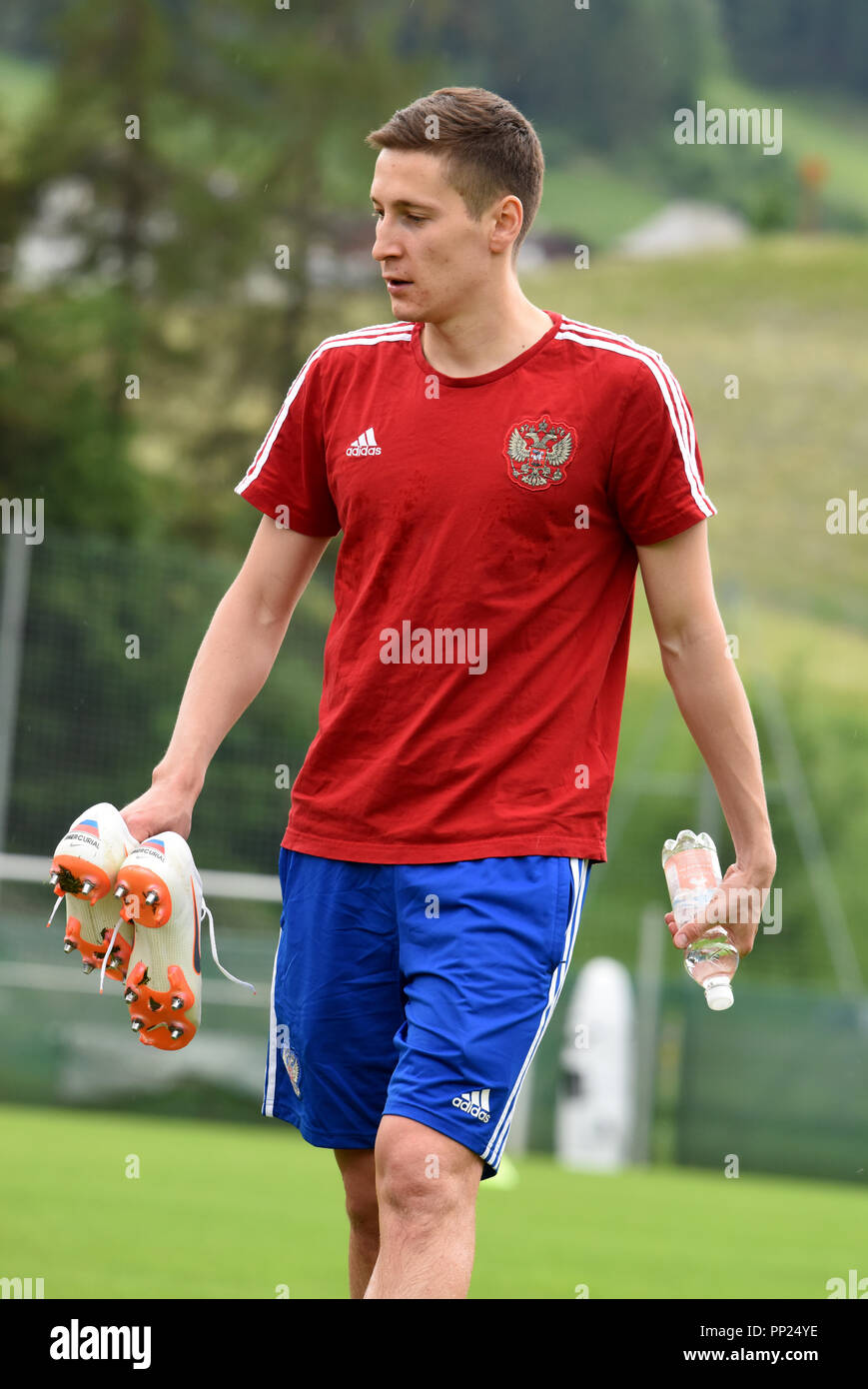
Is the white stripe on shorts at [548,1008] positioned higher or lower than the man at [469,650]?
lower

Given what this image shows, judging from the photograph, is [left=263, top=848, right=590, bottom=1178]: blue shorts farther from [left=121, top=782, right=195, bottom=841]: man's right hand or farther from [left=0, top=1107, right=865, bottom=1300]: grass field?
[left=0, top=1107, right=865, bottom=1300]: grass field

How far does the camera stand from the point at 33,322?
20.6 meters

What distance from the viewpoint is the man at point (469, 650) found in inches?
119

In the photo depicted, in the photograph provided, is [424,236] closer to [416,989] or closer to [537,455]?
[537,455]

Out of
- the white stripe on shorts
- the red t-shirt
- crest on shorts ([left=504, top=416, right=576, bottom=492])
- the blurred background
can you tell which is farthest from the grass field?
crest on shorts ([left=504, top=416, right=576, bottom=492])

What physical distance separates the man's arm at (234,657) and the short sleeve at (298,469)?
5 cm

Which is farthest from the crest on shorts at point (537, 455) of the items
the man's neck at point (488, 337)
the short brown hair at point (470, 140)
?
the short brown hair at point (470, 140)

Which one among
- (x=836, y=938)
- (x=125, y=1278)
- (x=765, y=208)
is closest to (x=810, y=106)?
(x=765, y=208)

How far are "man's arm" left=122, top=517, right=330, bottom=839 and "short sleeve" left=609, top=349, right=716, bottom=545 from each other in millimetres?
645

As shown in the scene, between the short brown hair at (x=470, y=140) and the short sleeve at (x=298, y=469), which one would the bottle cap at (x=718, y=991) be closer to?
the short sleeve at (x=298, y=469)

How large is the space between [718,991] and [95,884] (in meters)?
1.03

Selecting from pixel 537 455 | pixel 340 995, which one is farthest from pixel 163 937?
pixel 537 455

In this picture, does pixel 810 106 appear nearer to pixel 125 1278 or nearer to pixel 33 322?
pixel 33 322

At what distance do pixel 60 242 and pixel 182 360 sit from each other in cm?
221
